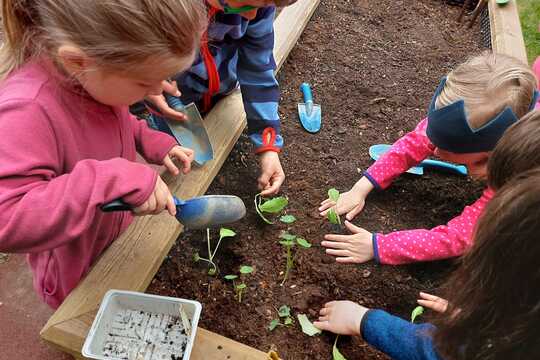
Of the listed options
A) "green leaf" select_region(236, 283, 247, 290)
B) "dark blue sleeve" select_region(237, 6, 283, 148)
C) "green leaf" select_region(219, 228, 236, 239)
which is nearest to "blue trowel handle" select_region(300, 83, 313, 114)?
"dark blue sleeve" select_region(237, 6, 283, 148)

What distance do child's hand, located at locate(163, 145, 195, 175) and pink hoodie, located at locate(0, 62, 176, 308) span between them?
0.87 ft

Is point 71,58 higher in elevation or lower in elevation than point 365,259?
higher

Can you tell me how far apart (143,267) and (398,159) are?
0.89m

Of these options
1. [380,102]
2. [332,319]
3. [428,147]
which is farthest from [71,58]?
[380,102]

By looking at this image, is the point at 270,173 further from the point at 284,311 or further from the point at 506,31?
the point at 506,31

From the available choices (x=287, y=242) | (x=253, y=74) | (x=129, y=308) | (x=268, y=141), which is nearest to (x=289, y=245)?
(x=287, y=242)

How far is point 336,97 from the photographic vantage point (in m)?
1.91

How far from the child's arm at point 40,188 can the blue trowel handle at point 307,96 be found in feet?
A: 3.46

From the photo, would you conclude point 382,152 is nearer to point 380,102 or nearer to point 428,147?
point 428,147

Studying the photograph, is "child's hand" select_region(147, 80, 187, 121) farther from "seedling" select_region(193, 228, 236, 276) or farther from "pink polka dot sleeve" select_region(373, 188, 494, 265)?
"pink polka dot sleeve" select_region(373, 188, 494, 265)

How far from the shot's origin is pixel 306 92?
1864mm

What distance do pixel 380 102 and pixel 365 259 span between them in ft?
2.62

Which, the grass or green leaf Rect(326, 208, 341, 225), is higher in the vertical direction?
green leaf Rect(326, 208, 341, 225)

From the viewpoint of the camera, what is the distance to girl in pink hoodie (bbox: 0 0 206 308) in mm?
793
